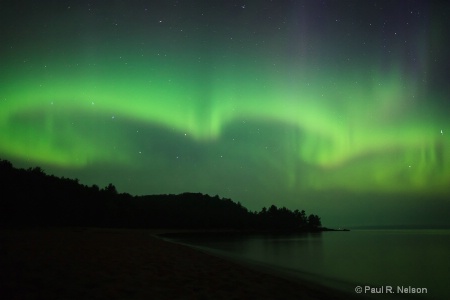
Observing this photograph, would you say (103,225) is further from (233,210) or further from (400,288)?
(233,210)

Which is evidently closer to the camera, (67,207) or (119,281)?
(119,281)

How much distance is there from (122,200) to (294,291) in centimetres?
9550

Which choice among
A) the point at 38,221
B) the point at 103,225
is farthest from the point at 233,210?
the point at 38,221

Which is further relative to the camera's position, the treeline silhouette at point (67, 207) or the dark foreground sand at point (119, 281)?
the treeline silhouette at point (67, 207)

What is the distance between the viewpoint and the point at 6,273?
9.04m

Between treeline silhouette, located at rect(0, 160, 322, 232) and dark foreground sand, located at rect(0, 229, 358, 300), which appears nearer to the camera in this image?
dark foreground sand, located at rect(0, 229, 358, 300)

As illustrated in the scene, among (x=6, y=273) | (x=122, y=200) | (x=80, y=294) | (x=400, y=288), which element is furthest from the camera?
(x=122, y=200)

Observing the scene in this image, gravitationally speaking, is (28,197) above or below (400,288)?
above

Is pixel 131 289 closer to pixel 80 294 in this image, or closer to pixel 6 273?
pixel 80 294

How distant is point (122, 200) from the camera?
98750 millimetres

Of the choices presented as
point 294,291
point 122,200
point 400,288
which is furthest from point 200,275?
point 122,200

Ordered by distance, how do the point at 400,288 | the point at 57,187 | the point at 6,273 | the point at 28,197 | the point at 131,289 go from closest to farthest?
1. the point at 131,289
2. the point at 6,273
3. the point at 400,288
4. the point at 28,197
5. the point at 57,187

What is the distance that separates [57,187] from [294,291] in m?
81.7

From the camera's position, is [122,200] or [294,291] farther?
[122,200]
